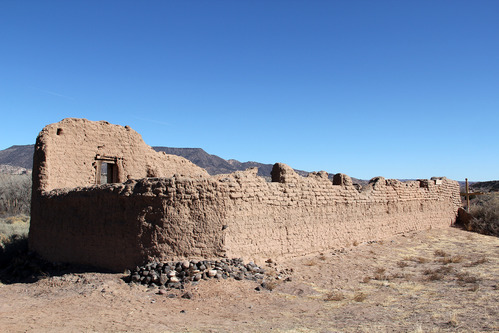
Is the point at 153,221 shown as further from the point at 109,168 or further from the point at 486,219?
the point at 486,219

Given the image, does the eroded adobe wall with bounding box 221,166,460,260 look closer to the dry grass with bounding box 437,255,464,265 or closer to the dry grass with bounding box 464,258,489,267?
the dry grass with bounding box 437,255,464,265

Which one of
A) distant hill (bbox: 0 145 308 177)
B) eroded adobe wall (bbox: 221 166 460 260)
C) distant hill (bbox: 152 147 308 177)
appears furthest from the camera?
distant hill (bbox: 0 145 308 177)

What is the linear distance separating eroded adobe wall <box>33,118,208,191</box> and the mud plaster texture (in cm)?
3

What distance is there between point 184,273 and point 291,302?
1.99 meters

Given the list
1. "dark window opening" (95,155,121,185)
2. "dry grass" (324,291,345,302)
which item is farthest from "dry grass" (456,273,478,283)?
"dark window opening" (95,155,121,185)

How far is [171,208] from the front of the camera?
7.70 m

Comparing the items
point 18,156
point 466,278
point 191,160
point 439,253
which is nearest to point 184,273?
point 466,278

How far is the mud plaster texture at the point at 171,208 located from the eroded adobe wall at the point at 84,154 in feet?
0.09

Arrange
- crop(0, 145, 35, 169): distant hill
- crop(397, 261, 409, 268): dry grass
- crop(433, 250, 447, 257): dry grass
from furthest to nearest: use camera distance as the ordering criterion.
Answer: crop(0, 145, 35, 169): distant hill → crop(433, 250, 447, 257): dry grass → crop(397, 261, 409, 268): dry grass

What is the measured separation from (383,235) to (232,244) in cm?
692

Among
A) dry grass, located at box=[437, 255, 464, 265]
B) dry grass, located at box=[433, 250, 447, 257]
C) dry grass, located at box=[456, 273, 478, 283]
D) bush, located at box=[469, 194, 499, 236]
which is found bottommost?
dry grass, located at box=[456, 273, 478, 283]

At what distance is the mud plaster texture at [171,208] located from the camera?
7766 millimetres

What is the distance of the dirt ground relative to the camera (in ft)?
17.6

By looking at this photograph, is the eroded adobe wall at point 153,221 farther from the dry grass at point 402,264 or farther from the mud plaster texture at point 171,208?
the dry grass at point 402,264
